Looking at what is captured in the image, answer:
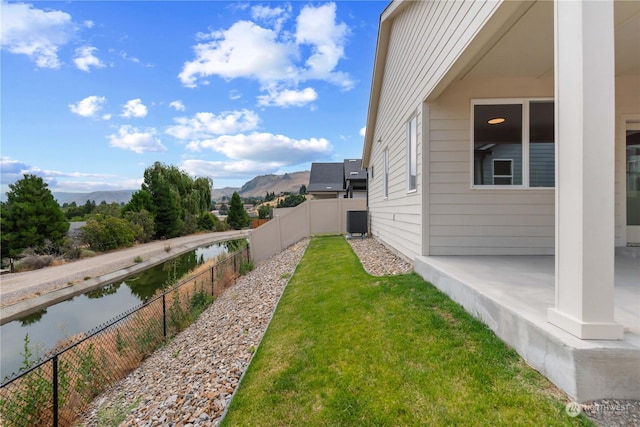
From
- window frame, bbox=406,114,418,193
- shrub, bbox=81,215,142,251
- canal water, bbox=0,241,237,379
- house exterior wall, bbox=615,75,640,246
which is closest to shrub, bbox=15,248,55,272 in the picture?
shrub, bbox=81,215,142,251

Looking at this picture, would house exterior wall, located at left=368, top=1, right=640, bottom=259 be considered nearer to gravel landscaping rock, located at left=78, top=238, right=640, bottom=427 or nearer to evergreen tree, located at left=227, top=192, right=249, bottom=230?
gravel landscaping rock, located at left=78, top=238, right=640, bottom=427

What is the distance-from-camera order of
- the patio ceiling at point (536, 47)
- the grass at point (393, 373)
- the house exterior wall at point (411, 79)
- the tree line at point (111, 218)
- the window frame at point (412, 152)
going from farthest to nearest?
the tree line at point (111, 218) → the window frame at point (412, 152) → the house exterior wall at point (411, 79) → the patio ceiling at point (536, 47) → the grass at point (393, 373)

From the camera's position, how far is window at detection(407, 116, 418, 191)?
5.36 metres

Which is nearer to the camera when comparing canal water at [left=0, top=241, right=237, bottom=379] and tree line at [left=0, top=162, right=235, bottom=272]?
canal water at [left=0, top=241, right=237, bottom=379]

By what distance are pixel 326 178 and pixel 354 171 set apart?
476cm

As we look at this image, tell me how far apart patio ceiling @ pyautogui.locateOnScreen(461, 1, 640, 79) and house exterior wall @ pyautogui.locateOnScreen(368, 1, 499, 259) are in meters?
0.49

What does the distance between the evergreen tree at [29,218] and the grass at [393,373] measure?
57.5 ft

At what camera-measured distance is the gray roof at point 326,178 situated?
26.1 m

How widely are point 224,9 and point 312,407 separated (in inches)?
453

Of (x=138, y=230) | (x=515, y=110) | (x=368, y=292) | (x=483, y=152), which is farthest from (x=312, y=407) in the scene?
(x=138, y=230)

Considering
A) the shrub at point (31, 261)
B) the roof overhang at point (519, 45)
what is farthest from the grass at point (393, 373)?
the shrub at point (31, 261)

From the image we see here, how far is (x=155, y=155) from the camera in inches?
1021

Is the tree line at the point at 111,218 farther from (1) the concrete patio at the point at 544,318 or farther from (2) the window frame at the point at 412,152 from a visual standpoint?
(1) the concrete patio at the point at 544,318

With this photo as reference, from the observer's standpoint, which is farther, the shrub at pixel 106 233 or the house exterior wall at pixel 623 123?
the shrub at pixel 106 233
